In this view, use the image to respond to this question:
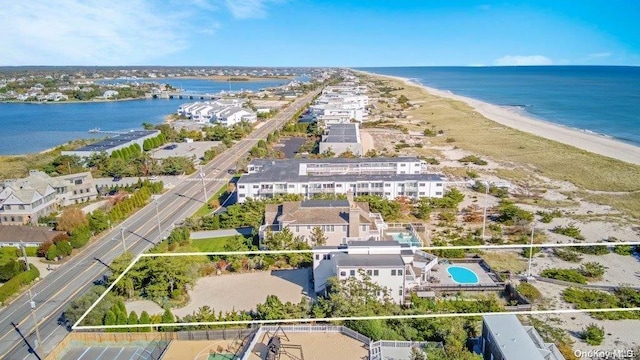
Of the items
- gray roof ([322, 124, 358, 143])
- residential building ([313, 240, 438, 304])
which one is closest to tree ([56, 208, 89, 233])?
residential building ([313, 240, 438, 304])

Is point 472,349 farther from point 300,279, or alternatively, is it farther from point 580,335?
point 300,279

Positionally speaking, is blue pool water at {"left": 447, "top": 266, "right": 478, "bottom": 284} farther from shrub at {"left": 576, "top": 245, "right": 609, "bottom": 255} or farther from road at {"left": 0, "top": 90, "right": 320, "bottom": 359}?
road at {"left": 0, "top": 90, "right": 320, "bottom": 359}

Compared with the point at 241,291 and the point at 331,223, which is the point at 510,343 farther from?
the point at 241,291

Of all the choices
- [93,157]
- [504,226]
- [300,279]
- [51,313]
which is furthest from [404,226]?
[93,157]

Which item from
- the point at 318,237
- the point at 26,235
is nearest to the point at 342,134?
the point at 318,237

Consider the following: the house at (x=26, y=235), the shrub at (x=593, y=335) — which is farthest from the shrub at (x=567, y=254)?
the house at (x=26, y=235)

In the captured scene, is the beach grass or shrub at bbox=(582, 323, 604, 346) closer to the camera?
shrub at bbox=(582, 323, 604, 346)

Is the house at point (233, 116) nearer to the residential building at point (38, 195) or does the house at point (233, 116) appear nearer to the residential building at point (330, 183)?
the residential building at point (38, 195)
